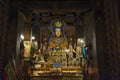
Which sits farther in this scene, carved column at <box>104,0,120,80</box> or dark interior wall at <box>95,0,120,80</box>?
dark interior wall at <box>95,0,120,80</box>

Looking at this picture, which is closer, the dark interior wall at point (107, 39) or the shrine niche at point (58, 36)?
the dark interior wall at point (107, 39)

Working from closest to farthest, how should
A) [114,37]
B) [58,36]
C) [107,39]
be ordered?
1. [114,37]
2. [107,39]
3. [58,36]

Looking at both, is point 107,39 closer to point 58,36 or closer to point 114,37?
point 114,37

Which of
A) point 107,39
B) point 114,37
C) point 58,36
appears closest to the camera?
point 114,37

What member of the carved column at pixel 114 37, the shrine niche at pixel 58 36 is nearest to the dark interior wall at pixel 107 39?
the carved column at pixel 114 37

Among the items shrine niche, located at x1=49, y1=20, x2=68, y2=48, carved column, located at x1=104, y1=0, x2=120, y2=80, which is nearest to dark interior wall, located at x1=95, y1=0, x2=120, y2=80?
carved column, located at x1=104, y1=0, x2=120, y2=80

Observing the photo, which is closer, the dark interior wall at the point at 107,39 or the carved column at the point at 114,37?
the carved column at the point at 114,37

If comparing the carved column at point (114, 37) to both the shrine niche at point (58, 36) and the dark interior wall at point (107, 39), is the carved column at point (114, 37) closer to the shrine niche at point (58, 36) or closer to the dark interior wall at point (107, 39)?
the dark interior wall at point (107, 39)

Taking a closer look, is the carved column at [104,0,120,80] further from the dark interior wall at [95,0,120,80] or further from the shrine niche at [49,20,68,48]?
the shrine niche at [49,20,68,48]

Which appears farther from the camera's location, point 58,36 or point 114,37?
point 58,36

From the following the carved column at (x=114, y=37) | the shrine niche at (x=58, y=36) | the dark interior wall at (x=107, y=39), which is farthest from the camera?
the shrine niche at (x=58, y=36)

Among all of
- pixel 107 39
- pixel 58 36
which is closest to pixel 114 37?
pixel 107 39

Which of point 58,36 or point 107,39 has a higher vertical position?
point 58,36

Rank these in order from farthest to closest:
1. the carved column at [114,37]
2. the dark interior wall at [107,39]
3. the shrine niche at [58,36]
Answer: the shrine niche at [58,36], the dark interior wall at [107,39], the carved column at [114,37]
